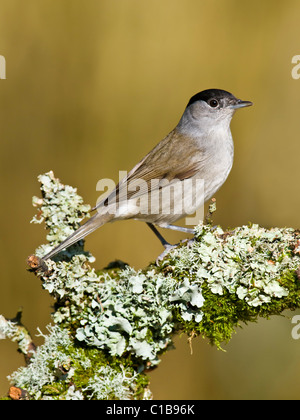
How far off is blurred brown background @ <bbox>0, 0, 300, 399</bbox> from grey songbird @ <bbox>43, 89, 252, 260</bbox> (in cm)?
85

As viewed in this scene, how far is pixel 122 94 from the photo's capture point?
17.3 feet

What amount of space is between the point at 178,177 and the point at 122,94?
153 centimetres

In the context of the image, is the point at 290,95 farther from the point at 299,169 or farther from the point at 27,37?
the point at 27,37

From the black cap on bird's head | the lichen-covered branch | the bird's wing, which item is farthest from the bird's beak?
the lichen-covered branch

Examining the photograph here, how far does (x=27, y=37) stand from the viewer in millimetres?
5105

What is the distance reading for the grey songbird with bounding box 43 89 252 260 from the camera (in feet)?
13.5

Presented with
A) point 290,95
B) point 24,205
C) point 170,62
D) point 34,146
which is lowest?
point 24,205

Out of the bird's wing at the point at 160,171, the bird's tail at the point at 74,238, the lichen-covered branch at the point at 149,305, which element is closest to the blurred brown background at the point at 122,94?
the bird's wing at the point at 160,171

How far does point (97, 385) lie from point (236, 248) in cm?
114

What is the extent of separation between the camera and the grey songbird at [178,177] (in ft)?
13.5

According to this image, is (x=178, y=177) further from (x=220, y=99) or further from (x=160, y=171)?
(x=220, y=99)

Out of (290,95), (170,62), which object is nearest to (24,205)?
(170,62)


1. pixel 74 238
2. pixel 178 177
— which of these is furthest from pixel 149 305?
pixel 178 177

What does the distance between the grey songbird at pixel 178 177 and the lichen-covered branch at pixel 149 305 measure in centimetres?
88
